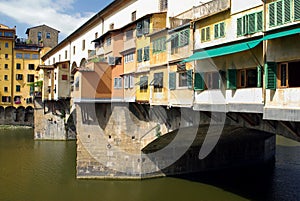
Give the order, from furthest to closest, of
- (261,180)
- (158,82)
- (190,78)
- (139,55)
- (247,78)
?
(261,180), (139,55), (158,82), (190,78), (247,78)

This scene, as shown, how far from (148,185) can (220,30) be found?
40.6 ft

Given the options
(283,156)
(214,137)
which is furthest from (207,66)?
(283,156)

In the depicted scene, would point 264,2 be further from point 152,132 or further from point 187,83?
point 152,132

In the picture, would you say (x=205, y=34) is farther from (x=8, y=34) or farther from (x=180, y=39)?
(x=8, y=34)

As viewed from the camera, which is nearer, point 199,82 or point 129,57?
point 199,82

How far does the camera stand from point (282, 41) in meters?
10.1

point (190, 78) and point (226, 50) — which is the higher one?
point (226, 50)

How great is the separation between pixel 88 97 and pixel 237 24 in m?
13.1

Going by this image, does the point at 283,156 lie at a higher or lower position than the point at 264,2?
→ lower

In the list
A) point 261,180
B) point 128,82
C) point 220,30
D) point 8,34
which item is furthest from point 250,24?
point 8,34

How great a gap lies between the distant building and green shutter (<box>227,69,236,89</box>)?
5623cm

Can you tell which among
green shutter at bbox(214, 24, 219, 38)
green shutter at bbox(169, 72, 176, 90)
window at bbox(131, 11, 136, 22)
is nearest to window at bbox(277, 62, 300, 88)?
green shutter at bbox(214, 24, 219, 38)

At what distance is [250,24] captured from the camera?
11.0m

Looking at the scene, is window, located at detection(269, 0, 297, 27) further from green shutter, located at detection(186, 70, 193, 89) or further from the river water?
the river water
